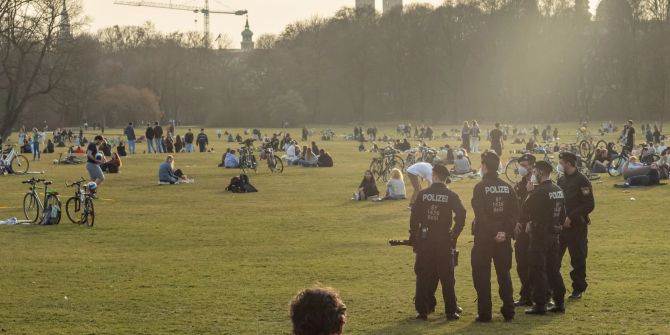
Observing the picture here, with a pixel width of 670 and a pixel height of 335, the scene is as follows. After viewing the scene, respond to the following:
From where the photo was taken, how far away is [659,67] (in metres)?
87.4

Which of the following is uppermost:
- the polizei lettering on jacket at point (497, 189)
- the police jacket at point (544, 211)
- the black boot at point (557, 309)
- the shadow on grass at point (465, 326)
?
the polizei lettering on jacket at point (497, 189)

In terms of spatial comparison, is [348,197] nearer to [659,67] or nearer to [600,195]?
[600,195]

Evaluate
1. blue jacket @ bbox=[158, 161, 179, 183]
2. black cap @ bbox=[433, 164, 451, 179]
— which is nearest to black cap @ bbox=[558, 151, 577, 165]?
black cap @ bbox=[433, 164, 451, 179]

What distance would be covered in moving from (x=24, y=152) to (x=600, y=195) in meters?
35.3

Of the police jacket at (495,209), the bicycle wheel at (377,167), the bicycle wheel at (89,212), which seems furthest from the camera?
the bicycle wheel at (377,167)

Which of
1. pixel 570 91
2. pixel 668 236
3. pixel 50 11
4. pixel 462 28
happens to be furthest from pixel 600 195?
pixel 462 28

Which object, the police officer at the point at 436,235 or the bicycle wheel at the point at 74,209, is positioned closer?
the police officer at the point at 436,235

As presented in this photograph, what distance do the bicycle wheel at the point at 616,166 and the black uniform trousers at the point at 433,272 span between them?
2283 centimetres

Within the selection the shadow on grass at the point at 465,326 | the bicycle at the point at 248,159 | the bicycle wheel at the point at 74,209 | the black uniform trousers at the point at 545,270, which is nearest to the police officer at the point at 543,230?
the black uniform trousers at the point at 545,270

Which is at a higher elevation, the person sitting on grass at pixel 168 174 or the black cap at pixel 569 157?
the black cap at pixel 569 157

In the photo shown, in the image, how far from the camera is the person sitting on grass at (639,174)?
2880cm

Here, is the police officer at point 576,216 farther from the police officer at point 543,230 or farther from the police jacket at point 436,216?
the police jacket at point 436,216

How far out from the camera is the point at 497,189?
10.7 metres

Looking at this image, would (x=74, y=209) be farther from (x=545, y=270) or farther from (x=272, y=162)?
(x=272, y=162)
